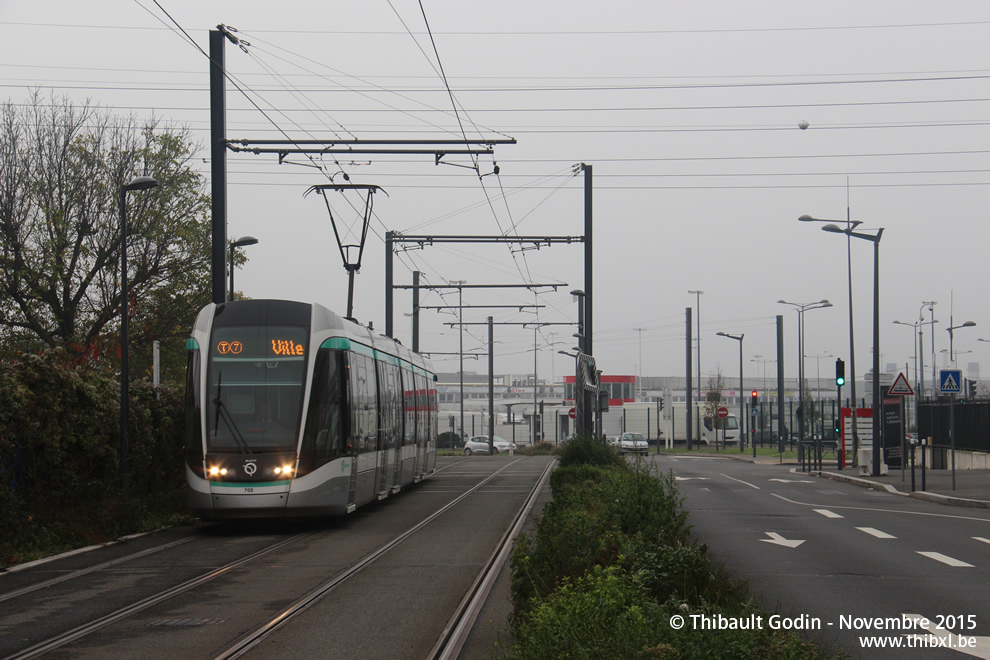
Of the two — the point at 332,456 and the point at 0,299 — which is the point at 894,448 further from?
the point at 0,299

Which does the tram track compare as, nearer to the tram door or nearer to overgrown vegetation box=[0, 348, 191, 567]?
overgrown vegetation box=[0, 348, 191, 567]

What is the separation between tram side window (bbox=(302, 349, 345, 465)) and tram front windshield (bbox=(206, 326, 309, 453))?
0.19 meters

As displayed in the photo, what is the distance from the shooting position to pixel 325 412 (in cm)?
1580

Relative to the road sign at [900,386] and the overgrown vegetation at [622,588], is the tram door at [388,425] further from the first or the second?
the road sign at [900,386]

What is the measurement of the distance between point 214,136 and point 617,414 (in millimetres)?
63184

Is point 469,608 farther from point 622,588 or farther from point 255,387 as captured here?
point 255,387

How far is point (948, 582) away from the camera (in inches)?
443

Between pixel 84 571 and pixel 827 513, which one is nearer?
pixel 84 571

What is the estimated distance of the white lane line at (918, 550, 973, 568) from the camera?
1277 cm

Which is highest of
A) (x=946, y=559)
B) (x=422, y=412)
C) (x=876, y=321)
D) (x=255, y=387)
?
(x=876, y=321)

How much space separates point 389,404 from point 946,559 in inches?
427

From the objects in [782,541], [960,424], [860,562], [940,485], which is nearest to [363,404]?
[782,541]

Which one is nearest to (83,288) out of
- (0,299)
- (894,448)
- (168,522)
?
(0,299)

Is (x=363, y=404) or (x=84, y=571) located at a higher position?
(x=363, y=404)
